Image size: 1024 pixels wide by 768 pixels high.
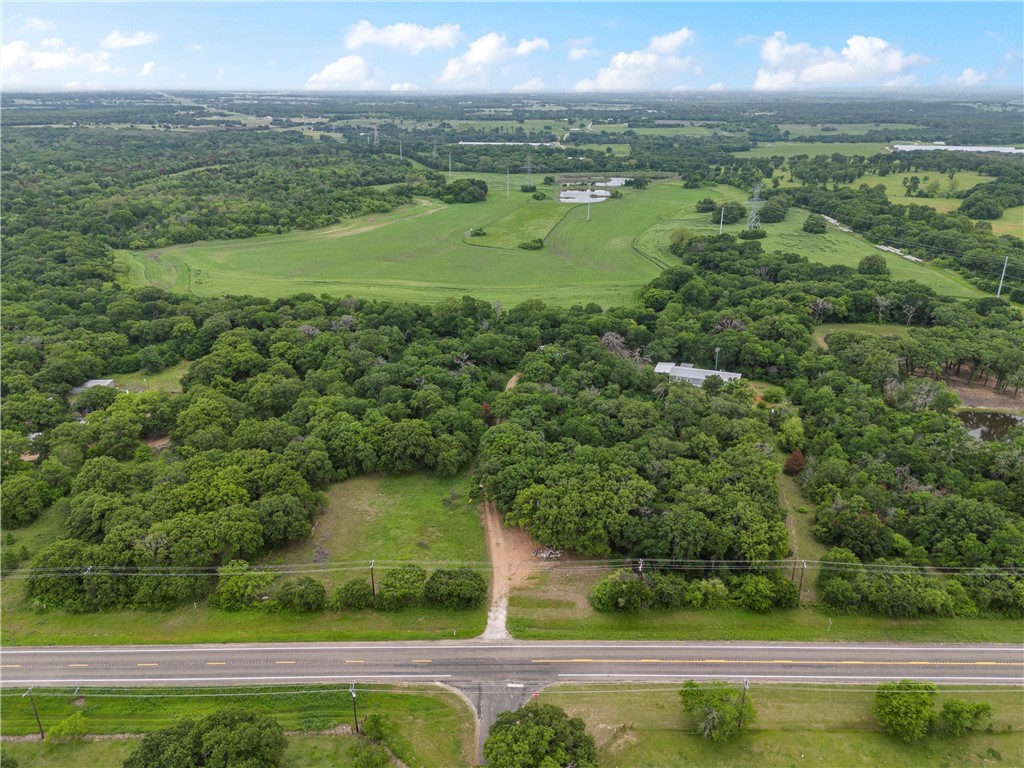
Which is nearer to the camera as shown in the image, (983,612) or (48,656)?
(48,656)

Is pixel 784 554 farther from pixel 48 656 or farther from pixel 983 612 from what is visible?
pixel 48 656

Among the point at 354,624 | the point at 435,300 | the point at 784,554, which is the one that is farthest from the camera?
the point at 435,300

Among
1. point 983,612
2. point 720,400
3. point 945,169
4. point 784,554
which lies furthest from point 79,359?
point 945,169

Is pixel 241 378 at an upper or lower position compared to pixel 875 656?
upper

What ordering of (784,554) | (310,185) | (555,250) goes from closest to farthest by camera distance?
(784,554) → (555,250) → (310,185)

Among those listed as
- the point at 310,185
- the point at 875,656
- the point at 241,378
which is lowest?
the point at 875,656

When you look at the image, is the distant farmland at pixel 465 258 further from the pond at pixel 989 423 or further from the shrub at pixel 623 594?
the shrub at pixel 623 594

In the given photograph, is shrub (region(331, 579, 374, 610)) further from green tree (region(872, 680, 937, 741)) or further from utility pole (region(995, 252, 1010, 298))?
utility pole (region(995, 252, 1010, 298))

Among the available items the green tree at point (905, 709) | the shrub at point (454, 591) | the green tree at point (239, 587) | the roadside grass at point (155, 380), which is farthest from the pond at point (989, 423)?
the roadside grass at point (155, 380)
